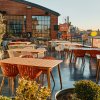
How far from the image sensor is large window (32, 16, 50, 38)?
78.1ft

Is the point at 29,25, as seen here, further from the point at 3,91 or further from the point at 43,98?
the point at 43,98

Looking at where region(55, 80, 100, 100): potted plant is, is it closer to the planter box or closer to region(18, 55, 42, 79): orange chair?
the planter box

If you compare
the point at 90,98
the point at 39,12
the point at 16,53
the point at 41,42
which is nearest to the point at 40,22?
the point at 39,12

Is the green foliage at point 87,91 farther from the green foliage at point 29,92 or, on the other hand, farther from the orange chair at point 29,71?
the orange chair at point 29,71

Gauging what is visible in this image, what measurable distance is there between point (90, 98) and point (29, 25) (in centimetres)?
2055

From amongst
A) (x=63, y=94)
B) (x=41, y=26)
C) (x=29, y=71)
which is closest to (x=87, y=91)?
(x=63, y=94)

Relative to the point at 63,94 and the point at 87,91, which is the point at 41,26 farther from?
the point at 87,91

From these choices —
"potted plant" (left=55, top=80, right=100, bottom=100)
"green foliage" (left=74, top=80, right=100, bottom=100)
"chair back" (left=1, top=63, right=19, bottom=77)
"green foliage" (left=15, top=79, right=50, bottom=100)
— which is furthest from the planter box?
"chair back" (left=1, top=63, right=19, bottom=77)

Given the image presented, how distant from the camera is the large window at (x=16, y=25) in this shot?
77.8 feet

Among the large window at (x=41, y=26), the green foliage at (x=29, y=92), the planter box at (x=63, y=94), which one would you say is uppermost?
the large window at (x=41, y=26)

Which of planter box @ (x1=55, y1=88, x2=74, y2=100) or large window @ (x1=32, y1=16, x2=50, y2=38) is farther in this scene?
large window @ (x1=32, y1=16, x2=50, y2=38)

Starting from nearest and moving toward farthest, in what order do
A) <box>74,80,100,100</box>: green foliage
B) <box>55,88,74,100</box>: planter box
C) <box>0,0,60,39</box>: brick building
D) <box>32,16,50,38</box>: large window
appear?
<box>74,80,100,100</box>: green foliage → <box>55,88,74,100</box>: planter box → <box>0,0,60,39</box>: brick building → <box>32,16,50,38</box>: large window

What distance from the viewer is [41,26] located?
23.9m

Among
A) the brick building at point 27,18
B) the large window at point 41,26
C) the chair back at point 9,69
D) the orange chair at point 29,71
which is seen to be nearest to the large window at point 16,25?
the brick building at point 27,18
